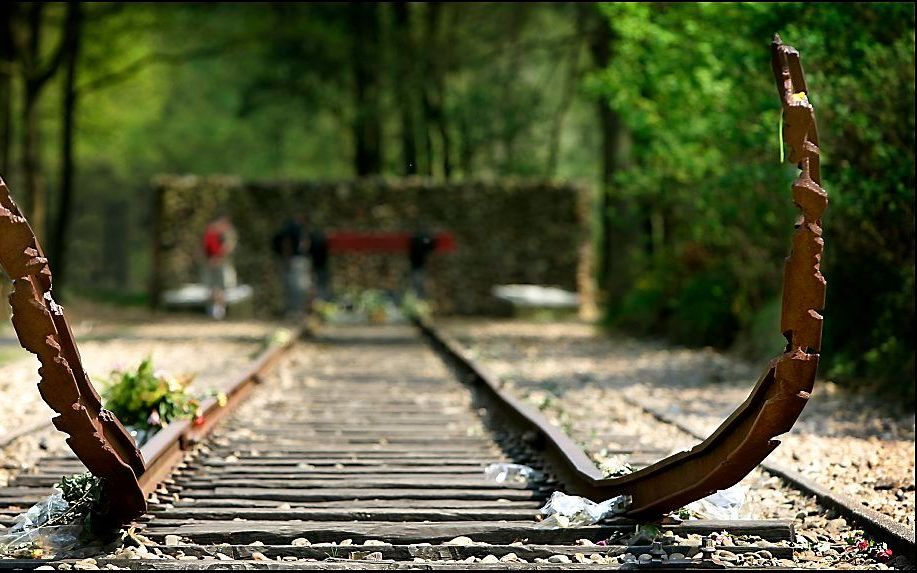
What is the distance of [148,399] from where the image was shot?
7777 millimetres

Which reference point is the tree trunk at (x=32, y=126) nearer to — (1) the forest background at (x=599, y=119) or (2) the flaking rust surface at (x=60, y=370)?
(1) the forest background at (x=599, y=119)

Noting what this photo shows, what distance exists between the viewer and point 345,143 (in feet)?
146

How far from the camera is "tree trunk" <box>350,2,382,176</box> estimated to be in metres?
32.1

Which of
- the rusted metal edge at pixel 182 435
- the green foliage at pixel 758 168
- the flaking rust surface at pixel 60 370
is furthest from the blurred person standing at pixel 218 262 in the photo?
the flaking rust surface at pixel 60 370

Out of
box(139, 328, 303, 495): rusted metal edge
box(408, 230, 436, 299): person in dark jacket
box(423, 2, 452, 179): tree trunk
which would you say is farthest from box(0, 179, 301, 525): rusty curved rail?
box(423, 2, 452, 179): tree trunk

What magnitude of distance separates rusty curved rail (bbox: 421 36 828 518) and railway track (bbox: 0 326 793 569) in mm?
190

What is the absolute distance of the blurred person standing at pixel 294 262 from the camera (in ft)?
78.6

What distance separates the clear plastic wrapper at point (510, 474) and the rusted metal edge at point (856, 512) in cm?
126

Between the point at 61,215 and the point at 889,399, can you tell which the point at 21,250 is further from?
the point at 61,215

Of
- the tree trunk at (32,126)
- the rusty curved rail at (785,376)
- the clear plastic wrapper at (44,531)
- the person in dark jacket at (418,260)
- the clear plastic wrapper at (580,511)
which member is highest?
the tree trunk at (32,126)

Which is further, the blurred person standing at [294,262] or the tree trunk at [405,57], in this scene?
the tree trunk at [405,57]

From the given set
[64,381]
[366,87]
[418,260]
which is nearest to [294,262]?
[418,260]

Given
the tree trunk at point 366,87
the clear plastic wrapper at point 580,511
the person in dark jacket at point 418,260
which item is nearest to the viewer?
the clear plastic wrapper at point 580,511

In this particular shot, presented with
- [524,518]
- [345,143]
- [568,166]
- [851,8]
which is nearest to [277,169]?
[345,143]
